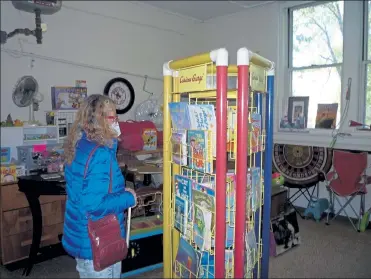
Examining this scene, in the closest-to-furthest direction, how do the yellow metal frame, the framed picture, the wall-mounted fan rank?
the yellow metal frame
the wall-mounted fan
the framed picture

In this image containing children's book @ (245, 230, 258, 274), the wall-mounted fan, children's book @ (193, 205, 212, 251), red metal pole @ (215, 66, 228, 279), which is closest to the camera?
red metal pole @ (215, 66, 228, 279)

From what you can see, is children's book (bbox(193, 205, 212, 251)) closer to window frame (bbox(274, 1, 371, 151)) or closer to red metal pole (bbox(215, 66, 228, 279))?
red metal pole (bbox(215, 66, 228, 279))

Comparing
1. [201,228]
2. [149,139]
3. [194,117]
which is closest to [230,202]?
[201,228]

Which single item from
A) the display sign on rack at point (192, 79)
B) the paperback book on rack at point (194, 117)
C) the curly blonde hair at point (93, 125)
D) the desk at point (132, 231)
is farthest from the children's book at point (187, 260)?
the desk at point (132, 231)

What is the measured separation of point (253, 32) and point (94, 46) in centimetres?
208

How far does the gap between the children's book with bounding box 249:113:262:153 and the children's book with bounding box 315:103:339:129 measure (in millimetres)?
2761

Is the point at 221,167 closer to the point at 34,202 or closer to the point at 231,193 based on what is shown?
the point at 231,193

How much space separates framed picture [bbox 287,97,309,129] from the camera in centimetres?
418

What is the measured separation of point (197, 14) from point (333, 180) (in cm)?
281

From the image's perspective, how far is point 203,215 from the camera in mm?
1422

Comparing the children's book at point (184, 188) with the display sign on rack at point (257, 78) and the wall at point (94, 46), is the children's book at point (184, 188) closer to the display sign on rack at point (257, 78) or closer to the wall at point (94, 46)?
the display sign on rack at point (257, 78)

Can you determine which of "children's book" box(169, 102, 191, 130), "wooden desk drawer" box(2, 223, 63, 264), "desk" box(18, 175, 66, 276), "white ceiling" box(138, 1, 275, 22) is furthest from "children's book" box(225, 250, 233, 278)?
"white ceiling" box(138, 1, 275, 22)

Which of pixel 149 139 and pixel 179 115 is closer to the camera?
pixel 179 115

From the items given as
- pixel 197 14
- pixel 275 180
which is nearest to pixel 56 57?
pixel 197 14
